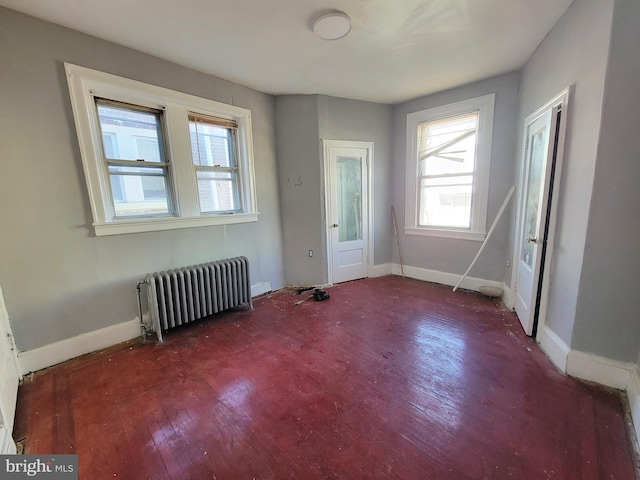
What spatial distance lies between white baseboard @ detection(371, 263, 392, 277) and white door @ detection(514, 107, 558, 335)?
189 centimetres

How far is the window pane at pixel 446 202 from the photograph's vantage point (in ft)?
12.1

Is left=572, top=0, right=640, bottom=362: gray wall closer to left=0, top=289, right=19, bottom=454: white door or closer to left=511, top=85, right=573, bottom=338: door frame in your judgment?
left=511, top=85, right=573, bottom=338: door frame

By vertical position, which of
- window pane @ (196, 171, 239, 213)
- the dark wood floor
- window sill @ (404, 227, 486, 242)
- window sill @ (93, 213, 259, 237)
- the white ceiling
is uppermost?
the white ceiling

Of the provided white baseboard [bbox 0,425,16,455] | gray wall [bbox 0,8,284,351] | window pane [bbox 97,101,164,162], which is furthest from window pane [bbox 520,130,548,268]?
white baseboard [bbox 0,425,16,455]

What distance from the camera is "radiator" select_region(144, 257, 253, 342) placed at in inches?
102

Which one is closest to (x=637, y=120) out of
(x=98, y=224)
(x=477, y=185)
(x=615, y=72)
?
(x=615, y=72)

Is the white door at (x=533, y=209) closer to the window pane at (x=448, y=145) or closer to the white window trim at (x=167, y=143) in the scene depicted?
the window pane at (x=448, y=145)

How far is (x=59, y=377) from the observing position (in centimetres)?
210

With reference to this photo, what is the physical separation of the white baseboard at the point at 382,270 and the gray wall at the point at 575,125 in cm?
240

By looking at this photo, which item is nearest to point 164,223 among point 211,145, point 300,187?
point 211,145

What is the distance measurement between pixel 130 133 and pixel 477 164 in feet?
13.1

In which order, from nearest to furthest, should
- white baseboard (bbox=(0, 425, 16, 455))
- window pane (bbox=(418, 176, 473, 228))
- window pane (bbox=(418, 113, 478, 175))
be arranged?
white baseboard (bbox=(0, 425, 16, 455)) → window pane (bbox=(418, 113, 478, 175)) → window pane (bbox=(418, 176, 473, 228))

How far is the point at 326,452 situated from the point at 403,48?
10.4 ft

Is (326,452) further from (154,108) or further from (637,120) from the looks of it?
(154,108)
